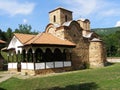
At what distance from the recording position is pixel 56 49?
2883 cm

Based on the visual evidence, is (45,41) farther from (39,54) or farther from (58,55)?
(58,55)

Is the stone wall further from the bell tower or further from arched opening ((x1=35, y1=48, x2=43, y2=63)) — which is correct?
arched opening ((x1=35, y1=48, x2=43, y2=63))

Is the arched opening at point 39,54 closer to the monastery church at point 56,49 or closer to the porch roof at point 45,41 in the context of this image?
the monastery church at point 56,49

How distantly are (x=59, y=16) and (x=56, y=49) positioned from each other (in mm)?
7328

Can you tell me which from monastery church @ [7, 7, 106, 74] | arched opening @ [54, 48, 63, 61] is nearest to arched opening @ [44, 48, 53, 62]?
monastery church @ [7, 7, 106, 74]

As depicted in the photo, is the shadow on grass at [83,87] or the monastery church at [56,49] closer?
the shadow on grass at [83,87]

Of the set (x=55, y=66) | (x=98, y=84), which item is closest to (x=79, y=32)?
(x=55, y=66)

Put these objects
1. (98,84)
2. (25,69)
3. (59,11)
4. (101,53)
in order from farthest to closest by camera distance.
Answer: (59,11)
(101,53)
(25,69)
(98,84)

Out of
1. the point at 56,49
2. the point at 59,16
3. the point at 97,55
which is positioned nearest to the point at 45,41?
the point at 56,49

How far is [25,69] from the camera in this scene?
26.0 metres

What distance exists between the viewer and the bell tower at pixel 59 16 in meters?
34.4

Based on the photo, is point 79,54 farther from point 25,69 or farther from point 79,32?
point 25,69

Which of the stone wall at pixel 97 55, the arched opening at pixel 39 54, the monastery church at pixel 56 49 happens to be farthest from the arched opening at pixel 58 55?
the stone wall at pixel 97 55

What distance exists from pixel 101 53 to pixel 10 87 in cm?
1690
